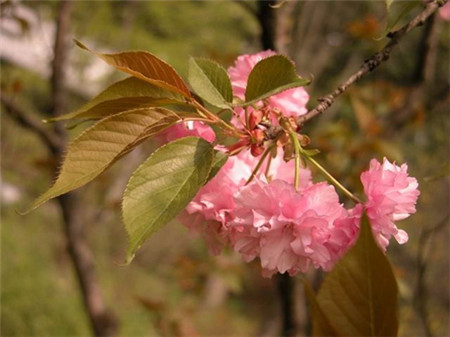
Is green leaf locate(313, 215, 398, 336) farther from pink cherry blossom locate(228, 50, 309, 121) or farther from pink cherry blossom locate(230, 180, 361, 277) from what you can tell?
pink cherry blossom locate(228, 50, 309, 121)

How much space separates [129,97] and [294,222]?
7.9 inches

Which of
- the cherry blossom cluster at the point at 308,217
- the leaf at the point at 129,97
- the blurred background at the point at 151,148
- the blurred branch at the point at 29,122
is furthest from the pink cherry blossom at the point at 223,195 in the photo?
the blurred branch at the point at 29,122

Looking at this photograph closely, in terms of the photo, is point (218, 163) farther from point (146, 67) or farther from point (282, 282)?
point (282, 282)

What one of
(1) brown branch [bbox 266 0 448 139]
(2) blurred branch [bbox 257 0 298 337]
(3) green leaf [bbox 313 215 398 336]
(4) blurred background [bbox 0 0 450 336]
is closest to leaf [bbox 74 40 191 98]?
(1) brown branch [bbox 266 0 448 139]

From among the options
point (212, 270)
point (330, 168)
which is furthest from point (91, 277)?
point (212, 270)

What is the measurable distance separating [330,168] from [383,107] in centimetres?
61

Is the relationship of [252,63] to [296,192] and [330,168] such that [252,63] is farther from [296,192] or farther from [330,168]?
[330,168]

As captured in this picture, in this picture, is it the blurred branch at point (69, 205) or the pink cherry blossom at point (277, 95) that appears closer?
the pink cherry blossom at point (277, 95)

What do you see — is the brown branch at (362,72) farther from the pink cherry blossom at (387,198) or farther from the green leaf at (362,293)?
the green leaf at (362,293)

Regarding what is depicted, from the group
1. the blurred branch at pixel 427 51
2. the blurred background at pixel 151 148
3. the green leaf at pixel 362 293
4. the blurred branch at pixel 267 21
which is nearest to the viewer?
the green leaf at pixel 362 293

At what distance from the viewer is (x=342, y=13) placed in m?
3.26

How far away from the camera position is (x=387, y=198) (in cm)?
55

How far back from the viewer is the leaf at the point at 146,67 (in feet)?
1.72

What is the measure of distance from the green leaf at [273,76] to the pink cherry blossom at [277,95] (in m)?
0.10
